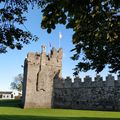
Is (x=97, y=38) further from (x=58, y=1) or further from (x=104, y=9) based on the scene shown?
(x=58, y=1)

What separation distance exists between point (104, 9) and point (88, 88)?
39.4 metres

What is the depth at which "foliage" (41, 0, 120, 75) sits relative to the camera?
6.43 metres

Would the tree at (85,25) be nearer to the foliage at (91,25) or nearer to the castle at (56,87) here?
the foliage at (91,25)

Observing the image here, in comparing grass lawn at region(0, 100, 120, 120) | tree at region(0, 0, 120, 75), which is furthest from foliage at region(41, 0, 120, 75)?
grass lawn at region(0, 100, 120, 120)

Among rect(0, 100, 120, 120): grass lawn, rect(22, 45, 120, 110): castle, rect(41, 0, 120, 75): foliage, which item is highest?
rect(22, 45, 120, 110): castle

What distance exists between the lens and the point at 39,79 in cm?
4922

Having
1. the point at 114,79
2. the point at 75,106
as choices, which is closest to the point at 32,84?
the point at 75,106

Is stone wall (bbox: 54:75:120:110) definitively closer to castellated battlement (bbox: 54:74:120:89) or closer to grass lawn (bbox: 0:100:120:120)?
castellated battlement (bbox: 54:74:120:89)

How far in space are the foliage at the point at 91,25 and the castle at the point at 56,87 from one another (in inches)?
1133

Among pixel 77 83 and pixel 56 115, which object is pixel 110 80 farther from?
pixel 56 115

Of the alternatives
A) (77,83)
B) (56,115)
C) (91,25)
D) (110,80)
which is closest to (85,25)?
(91,25)

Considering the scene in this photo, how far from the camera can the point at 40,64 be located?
49.8 meters

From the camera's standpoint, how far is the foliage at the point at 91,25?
643 cm

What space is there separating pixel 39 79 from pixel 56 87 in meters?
2.88
